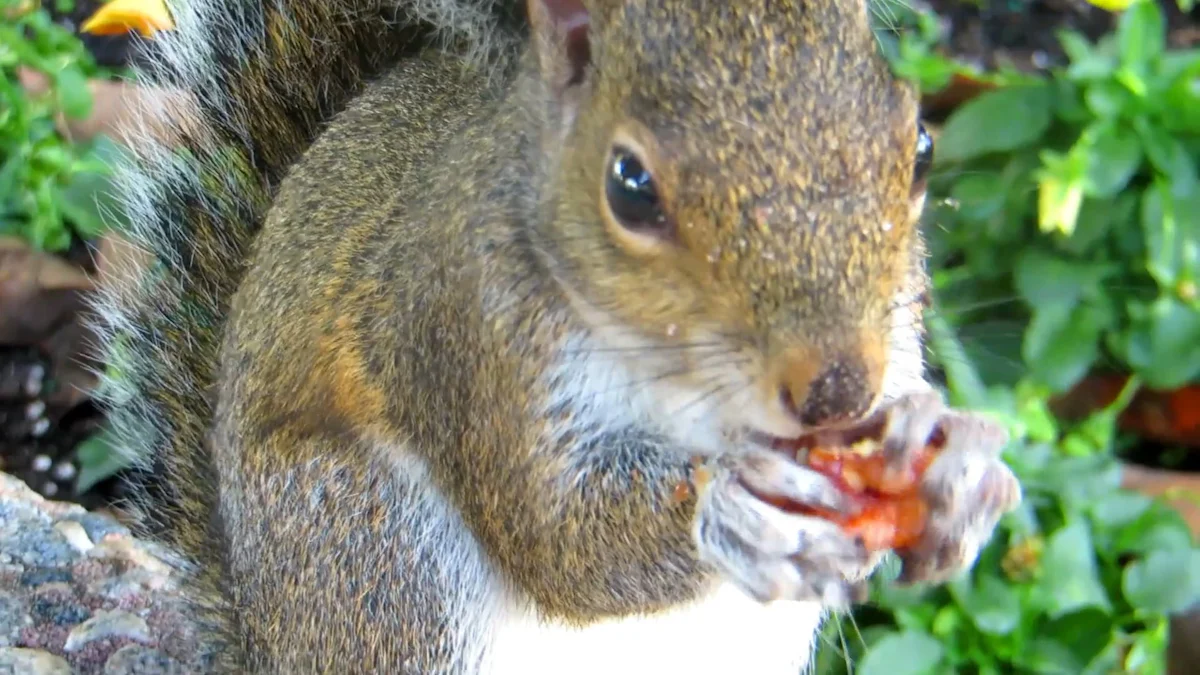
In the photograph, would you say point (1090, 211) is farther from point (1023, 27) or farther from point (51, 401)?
point (51, 401)

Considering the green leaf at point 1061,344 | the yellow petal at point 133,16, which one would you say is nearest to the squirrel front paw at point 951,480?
the green leaf at point 1061,344

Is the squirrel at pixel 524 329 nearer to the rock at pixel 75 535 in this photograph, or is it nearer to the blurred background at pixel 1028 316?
the rock at pixel 75 535

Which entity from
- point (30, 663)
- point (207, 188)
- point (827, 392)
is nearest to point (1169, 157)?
point (827, 392)

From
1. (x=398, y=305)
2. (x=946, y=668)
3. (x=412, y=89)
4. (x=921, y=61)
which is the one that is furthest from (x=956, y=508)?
(x=921, y=61)

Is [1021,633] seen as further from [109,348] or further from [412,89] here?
[109,348]

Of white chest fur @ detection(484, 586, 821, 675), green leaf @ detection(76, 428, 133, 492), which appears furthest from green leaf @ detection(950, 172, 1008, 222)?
green leaf @ detection(76, 428, 133, 492)

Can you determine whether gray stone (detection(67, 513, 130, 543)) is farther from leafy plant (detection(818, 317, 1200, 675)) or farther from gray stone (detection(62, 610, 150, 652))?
leafy plant (detection(818, 317, 1200, 675))
